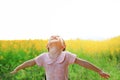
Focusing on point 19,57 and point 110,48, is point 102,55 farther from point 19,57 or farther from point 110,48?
point 19,57

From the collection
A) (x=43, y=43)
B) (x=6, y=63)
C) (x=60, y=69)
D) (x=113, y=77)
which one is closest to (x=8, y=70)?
(x=6, y=63)

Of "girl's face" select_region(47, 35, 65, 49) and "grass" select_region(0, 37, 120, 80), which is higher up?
"girl's face" select_region(47, 35, 65, 49)

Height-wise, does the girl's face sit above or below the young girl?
above

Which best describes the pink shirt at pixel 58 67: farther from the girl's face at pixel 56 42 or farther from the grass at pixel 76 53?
the grass at pixel 76 53

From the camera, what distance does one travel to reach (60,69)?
8.20ft

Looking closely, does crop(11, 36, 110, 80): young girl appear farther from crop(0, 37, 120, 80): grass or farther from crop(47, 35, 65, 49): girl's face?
crop(0, 37, 120, 80): grass

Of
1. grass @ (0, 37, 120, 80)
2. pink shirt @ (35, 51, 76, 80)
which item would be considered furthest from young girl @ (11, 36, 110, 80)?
grass @ (0, 37, 120, 80)

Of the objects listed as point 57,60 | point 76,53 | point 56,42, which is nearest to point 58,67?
point 57,60

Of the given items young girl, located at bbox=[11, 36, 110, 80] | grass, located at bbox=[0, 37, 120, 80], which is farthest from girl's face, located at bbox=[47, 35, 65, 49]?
grass, located at bbox=[0, 37, 120, 80]

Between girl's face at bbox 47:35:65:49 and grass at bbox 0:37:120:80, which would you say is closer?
girl's face at bbox 47:35:65:49

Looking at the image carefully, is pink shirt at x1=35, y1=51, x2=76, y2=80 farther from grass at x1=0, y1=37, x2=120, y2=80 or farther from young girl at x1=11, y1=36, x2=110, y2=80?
grass at x1=0, y1=37, x2=120, y2=80

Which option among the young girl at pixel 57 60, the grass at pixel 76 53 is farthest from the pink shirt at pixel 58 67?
the grass at pixel 76 53

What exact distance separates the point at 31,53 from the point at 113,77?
78 centimetres

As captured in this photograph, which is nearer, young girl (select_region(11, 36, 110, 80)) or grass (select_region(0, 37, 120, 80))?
young girl (select_region(11, 36, 110, 80))
